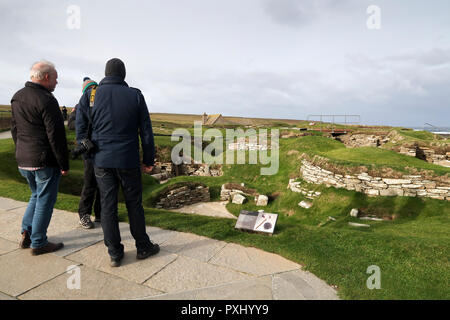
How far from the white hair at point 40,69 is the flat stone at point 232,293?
3439mm

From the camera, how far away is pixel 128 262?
3.43 metres

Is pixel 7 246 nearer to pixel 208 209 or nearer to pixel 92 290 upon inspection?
pixel 92 290

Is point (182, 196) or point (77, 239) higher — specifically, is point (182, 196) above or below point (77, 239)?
below

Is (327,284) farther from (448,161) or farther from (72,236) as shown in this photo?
(448,161)

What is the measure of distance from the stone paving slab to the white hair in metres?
2.65

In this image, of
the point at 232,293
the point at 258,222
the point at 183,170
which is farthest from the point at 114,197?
the point at 183,170

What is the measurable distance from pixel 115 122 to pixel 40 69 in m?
1.49

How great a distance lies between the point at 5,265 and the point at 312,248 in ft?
14.9

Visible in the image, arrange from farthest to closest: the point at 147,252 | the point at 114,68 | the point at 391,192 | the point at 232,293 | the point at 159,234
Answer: the point at 391,192 < the point at 159,234 < the point at 147,252 < the point at 114,68 < the point at 232,293

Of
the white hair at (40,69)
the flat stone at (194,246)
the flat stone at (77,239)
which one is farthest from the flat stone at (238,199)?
the white hair at (40,69)

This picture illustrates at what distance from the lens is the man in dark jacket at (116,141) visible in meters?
3.21

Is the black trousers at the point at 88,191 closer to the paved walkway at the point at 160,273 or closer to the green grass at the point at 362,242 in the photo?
the paved walkway at the point at 160,273

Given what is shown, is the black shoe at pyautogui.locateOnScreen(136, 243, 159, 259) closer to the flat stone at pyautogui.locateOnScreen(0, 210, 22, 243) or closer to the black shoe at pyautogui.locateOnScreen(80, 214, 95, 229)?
the black shoe at pyautogui.locateOnScreen(80, 214, 95, 229)

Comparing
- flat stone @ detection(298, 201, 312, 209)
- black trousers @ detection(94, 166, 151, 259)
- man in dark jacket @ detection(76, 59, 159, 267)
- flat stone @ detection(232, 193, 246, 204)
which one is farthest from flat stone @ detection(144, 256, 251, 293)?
flat stone @ detection(232, 193, 246, 204)
